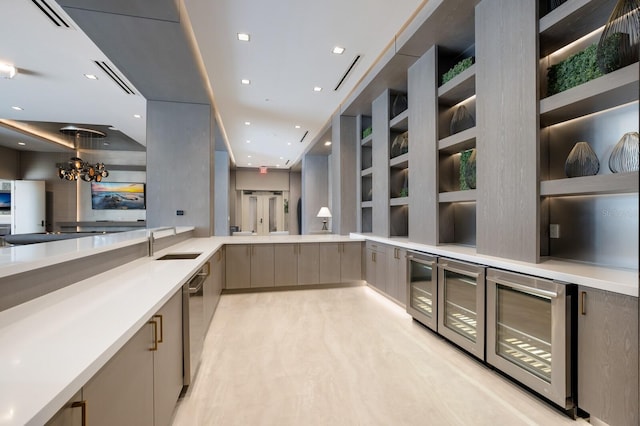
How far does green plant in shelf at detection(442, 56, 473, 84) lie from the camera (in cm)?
287

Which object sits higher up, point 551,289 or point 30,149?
point 30,149

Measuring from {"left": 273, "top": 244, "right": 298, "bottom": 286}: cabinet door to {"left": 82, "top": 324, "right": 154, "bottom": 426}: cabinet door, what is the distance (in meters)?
3.25

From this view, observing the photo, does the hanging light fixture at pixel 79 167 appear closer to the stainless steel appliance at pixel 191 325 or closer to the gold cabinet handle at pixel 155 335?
the stainless steel appliance at pixel 191 325

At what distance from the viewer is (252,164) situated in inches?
450

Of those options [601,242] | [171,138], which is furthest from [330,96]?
[601,242]

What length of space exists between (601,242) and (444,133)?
70.6 inches

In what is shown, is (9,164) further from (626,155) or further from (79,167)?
(626,155)

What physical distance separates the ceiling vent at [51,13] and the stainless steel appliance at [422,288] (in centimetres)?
431

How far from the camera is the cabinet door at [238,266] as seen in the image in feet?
14.7

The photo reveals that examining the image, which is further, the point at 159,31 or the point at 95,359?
the point at 159,31

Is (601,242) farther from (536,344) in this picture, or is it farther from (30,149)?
(30,149)

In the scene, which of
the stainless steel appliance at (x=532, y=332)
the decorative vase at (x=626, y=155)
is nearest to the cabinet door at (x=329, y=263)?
the stainless steel appliance at (x=532, y=332)

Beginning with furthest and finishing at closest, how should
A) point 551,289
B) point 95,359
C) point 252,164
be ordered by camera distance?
point 252,164
point 551,289
point 95,359

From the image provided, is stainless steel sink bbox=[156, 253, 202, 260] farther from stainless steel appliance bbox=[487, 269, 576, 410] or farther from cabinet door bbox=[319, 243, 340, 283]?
stainless steel appliance bbox=[487, 269, 576, 410]
